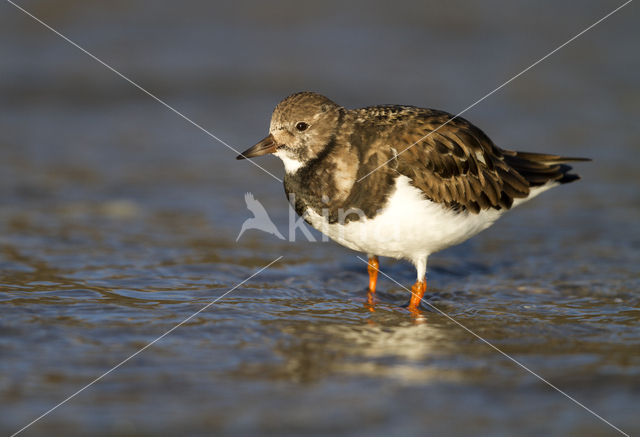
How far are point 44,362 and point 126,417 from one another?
83cm

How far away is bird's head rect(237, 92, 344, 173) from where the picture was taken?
5.14 m

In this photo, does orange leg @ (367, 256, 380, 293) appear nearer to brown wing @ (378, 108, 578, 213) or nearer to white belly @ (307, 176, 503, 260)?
white belly @ (307, 176, 503, 260)

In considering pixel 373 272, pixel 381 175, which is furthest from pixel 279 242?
pixel 381 175

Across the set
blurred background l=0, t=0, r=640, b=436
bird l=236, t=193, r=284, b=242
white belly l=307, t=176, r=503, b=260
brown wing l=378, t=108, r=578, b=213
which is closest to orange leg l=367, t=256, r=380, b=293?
blurred background l=0, t=0, r=640, b=436

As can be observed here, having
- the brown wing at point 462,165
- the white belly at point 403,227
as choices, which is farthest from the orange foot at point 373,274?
the brown wing at point 462,165

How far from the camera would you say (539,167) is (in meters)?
6.04

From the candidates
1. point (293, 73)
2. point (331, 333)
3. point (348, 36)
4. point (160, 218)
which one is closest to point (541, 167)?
point (331, 333)

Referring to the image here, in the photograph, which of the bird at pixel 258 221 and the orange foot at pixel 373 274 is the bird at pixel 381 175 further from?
the bird at pixel 258 221

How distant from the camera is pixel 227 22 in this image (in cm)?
1208

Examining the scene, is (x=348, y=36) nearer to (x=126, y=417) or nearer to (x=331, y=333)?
(x=331, y=333)

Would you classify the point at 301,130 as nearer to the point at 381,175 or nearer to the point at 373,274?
the point at 381,175

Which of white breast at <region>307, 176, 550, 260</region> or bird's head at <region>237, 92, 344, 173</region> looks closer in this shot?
white breast at <region>307, 176, 550, 260</region>

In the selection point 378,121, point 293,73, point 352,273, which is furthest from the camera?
point 293,73

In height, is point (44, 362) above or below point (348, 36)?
below
